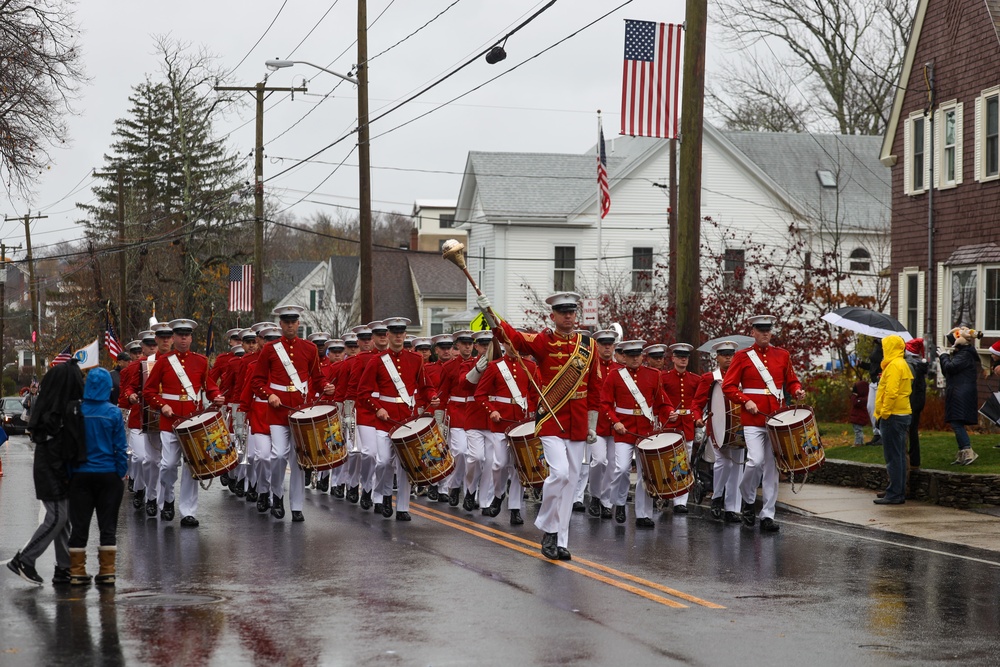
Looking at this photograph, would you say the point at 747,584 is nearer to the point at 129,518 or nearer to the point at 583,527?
the point at 583,527

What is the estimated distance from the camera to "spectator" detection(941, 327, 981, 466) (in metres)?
16.5

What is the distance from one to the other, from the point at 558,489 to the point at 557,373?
1.01 m

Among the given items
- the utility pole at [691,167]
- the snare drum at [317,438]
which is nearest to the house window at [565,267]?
the utility pole at [691,167]

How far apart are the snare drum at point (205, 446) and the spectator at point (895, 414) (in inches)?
291

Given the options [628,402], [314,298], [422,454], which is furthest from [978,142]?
[314,298]

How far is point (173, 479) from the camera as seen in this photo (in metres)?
15.2

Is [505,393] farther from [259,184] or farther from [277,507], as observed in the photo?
[259,184]

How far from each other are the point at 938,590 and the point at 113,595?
6.00 meters

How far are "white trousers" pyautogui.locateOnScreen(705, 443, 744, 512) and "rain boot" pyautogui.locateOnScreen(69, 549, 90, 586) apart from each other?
7.19 m

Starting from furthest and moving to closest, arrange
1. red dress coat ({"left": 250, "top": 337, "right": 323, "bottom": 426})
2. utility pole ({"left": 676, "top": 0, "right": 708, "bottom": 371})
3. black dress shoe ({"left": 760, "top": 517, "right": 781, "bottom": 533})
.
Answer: utility pole ({"left": 676, "top": 0, "right": 708, "bottom": 371}), red dress coat ({"left": 250, "top": 337, "right": 323, "bottom": 426}), black dress shoe ({"left": 760, "top": 517, "right": 781, "bottom": 533})

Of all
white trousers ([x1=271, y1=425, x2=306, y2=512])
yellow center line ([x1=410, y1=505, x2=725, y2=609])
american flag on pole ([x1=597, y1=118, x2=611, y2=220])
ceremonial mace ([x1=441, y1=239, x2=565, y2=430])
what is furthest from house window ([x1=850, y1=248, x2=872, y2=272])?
ceremonial mace ([x1=441, y1=239, x2=565, y2=430])

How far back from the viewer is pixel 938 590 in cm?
1012

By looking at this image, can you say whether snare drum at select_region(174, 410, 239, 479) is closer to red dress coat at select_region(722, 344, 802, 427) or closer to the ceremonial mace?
the ceremonial mace

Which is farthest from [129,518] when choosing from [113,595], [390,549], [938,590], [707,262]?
[707,262]
